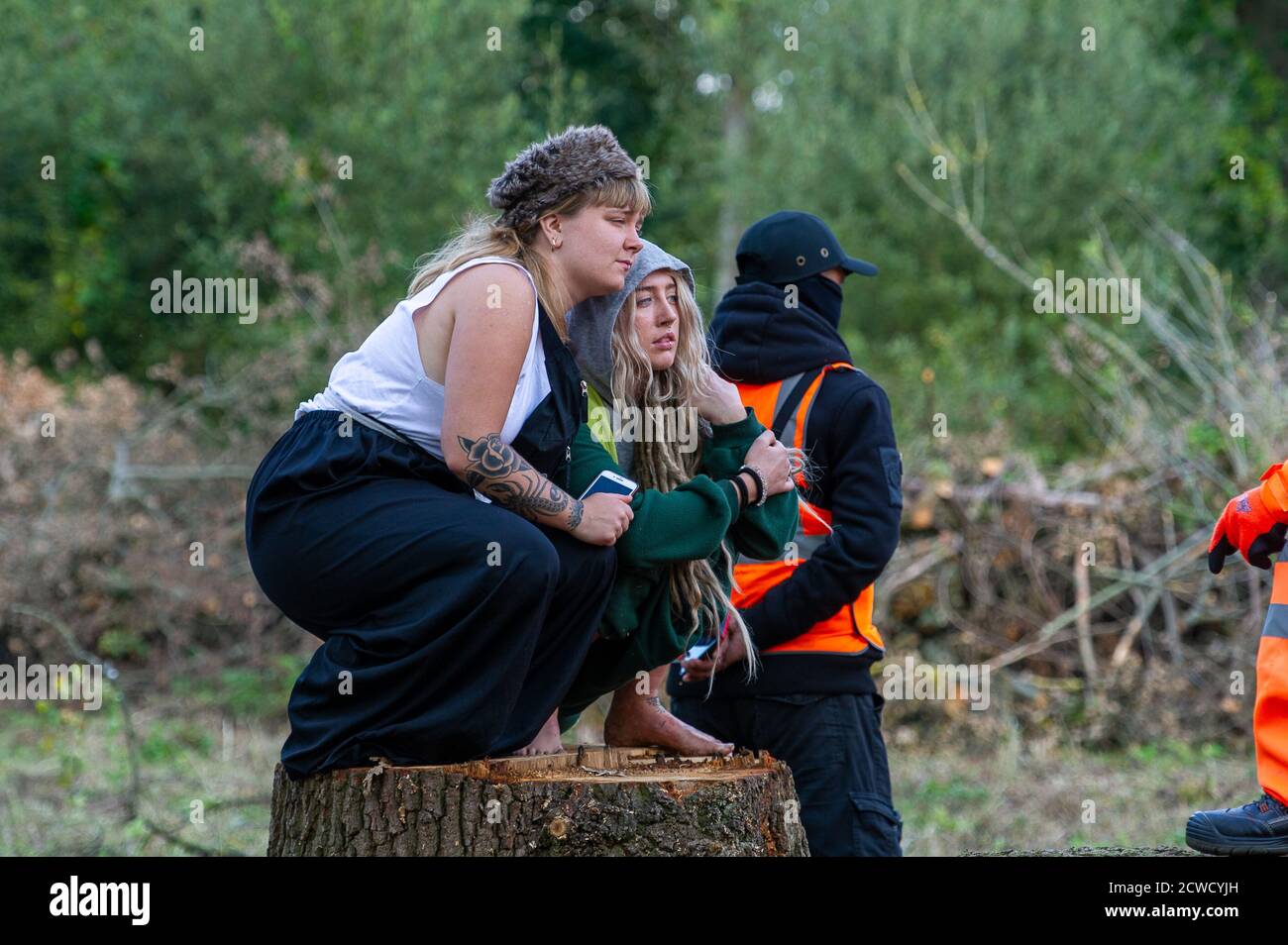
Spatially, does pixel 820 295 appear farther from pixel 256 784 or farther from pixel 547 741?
pixel 256 784

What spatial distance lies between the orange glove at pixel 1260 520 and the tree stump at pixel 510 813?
1316mm

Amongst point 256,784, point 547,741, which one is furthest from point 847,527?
point 256,784

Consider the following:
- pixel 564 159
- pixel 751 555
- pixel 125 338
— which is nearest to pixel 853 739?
pixel 751 555

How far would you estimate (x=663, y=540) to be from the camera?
349cm

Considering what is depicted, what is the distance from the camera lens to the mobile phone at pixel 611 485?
3510 mm

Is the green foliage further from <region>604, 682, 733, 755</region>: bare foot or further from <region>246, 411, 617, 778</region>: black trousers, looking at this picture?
<region>246, 411, 617, 778</region>: black trousers

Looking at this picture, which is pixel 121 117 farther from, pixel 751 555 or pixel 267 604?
pixel 751 555

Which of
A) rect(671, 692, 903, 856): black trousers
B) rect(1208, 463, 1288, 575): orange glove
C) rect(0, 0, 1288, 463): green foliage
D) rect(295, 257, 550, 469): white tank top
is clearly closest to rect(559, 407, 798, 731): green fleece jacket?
rect(295, 257, 550, 469): white tank top

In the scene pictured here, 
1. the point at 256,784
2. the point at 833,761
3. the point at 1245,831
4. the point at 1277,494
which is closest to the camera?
the point at 1245,831

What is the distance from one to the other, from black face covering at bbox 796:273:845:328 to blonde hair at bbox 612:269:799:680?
1.77 feet

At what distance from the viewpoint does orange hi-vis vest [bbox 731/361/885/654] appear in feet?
13.4

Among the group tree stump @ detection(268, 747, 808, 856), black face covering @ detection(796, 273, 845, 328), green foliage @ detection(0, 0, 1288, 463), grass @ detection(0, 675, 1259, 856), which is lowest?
grass @ detection(0, 675, 1259, 856)

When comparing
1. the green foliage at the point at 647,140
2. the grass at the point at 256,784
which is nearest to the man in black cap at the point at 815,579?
the grass at the point at 256,784

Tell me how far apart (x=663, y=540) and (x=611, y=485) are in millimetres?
178
